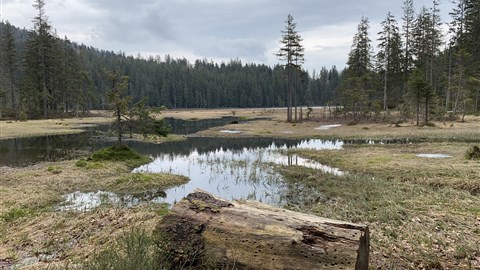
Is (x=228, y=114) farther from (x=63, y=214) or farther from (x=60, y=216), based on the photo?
(x=60, y=216)

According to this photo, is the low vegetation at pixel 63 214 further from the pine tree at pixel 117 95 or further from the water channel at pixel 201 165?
the pine tree at pixel 117 95

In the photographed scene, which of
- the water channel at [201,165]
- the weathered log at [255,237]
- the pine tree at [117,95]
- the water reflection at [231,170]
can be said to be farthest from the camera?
the pine tree at [117,95]

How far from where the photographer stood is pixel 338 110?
59031 millimetres

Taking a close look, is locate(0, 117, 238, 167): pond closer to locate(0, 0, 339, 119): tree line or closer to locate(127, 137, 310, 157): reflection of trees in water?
locate(127, 137, 310, 157): reflection of trees in water

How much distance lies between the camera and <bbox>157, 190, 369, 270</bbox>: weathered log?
472 cm

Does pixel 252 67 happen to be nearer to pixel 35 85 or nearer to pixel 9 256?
pixel 35 85

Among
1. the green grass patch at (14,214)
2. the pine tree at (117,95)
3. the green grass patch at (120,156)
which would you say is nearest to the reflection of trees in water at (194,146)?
the green grass patch at (120,156)

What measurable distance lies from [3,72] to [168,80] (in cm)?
6537

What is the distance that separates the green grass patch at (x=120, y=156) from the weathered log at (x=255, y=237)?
1610 centimetres

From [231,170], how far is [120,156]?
24.9 ft

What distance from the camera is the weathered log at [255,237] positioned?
4.72 m

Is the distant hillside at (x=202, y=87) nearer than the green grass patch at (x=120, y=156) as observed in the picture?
No

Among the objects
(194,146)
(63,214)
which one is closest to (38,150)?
(194,146)

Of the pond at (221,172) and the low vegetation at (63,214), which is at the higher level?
the low vegetation at (63,214)
